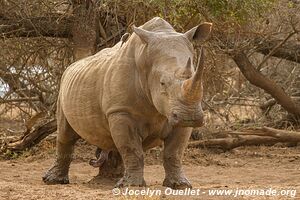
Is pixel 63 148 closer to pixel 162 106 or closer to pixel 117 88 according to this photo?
pixel 117 88

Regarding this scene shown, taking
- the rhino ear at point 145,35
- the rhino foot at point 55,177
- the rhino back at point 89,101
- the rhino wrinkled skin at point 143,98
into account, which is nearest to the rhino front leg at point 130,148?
the rhino wrinkled skin at point 143,98

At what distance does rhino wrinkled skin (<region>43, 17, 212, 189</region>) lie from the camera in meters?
6.04

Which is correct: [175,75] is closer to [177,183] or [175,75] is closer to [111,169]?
[177,183]

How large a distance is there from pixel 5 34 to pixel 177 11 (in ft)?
9.36

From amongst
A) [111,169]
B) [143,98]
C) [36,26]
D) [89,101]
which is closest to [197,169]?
[111,169]

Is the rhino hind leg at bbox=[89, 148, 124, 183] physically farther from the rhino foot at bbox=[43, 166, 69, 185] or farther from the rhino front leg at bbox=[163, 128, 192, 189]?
the rhino front leg at bbox=[163, 128, 192, 189]

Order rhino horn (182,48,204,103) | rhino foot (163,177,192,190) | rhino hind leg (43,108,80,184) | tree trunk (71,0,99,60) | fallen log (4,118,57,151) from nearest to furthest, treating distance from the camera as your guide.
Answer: rhino horn (182,48,204,103) → rhino foot (163,177,192,190) → rhino hind leg (43,108,80,184) → tree trunk (71,0,99,60) → fallen log (4,118,57,151)

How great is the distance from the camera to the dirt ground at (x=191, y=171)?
7014 millimetres

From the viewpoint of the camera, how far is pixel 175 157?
698 cm

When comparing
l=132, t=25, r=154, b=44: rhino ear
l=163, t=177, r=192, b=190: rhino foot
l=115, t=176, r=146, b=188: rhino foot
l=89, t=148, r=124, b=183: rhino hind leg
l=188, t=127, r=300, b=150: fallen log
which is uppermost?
l=132, t=25, r=154, b=44: rhino ear

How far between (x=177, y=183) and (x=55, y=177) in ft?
6.70

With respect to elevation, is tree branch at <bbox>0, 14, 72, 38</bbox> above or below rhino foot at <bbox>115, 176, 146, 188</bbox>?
above

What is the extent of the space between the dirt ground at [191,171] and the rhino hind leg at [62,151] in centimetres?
16

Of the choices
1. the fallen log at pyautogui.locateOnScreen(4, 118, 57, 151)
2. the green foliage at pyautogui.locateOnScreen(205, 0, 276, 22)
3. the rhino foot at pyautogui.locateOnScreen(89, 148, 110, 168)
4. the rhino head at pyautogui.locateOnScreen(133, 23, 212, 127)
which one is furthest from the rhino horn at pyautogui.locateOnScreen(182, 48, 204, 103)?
the fallen log at pyautogui.locateOnScreen(4, 118, 57, 151)
